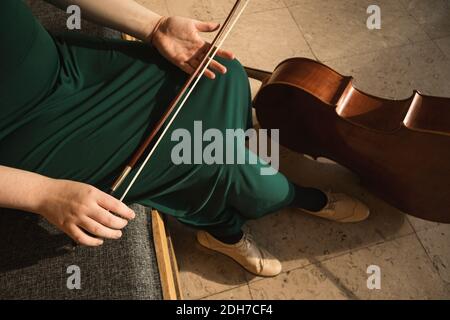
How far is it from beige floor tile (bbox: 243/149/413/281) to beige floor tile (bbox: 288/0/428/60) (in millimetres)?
634

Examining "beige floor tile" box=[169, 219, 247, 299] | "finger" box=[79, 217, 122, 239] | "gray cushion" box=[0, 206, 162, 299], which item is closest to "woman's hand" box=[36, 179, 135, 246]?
"finger" box=[79, 217, 122, 239]

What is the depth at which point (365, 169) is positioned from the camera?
113 centimetres

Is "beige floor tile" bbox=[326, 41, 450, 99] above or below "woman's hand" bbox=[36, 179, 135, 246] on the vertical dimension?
above

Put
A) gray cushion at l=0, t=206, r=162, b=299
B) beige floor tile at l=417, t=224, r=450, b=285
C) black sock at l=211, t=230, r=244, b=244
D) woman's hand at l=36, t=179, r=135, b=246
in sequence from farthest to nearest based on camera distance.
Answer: beige floor tile at l=417, t=224, r=450, b=285 < black sock at l=211, t=230, r=244, b=244 < gray cushion at l=0, t=206, r=162, b=299 < woman's hand at l=36, t=179, r=135, b=246

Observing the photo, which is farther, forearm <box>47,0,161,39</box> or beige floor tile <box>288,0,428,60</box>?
beige floor tile <box>288,0,428,60</box>

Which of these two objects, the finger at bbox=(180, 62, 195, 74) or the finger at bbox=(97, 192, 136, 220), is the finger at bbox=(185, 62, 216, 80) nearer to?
the finger at bbox=(180, 62, 195, 74)

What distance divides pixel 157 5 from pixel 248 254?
1.16 meters

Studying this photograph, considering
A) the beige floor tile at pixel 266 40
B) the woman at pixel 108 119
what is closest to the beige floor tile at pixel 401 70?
→ the beige floor tile at pixel 266 40

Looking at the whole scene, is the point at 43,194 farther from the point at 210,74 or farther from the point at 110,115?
the point at 210,74

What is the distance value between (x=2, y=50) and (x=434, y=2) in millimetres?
1711

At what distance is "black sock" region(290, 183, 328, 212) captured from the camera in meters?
1.12

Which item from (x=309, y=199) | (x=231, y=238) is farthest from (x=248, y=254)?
(x=309, y=199)
